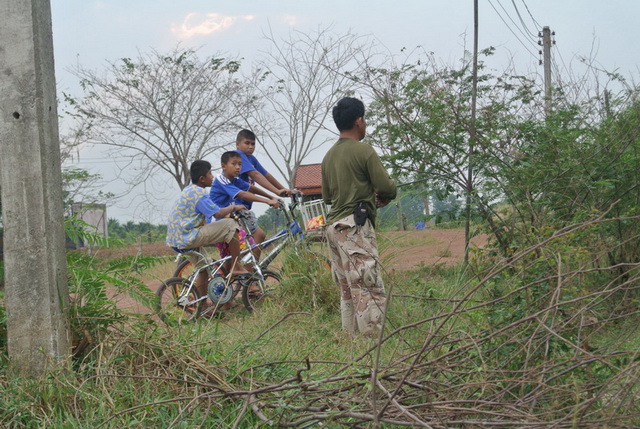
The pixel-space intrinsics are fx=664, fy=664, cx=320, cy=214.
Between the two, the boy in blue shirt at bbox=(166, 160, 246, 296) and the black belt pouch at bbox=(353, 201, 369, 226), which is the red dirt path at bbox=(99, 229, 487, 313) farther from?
the black belt pouch at bbox=(353, 201, 369, 226)

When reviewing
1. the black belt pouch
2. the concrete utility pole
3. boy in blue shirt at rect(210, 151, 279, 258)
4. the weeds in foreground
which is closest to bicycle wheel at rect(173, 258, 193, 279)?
boy in blue shirt at rect(210, 151, 279, 258)

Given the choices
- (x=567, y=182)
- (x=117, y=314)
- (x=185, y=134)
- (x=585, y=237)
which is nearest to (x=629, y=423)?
(x=585, y=237)

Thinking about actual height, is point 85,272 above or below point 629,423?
above

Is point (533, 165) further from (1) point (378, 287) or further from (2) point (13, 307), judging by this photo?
(2) point (13, 307)

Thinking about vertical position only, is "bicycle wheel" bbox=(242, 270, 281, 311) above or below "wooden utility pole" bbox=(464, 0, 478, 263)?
below

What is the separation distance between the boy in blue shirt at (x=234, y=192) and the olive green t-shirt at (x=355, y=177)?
1910mm

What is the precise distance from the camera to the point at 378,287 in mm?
4965

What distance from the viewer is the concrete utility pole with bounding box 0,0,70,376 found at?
3375 mm

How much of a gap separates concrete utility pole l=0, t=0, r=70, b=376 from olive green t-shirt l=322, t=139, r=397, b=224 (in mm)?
A: 2195

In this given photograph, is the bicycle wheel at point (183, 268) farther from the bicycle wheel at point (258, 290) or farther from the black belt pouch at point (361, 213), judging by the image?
the black belt pouch at point (361, 213)

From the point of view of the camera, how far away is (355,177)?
4938mm

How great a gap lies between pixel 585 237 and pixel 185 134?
64.1 ft

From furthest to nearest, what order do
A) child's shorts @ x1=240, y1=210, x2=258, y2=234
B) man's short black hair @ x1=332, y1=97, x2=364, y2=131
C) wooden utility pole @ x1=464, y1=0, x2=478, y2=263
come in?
wooden utility pole @ x1=464, y1=0, x2=478, y2=263 → child's shorts @ x1=240, y1=210, x2=258, y2=234 → man's short black hair @ x1=332, y1=97, x2=364, y2=131

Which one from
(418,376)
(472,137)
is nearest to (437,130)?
(472,137)
